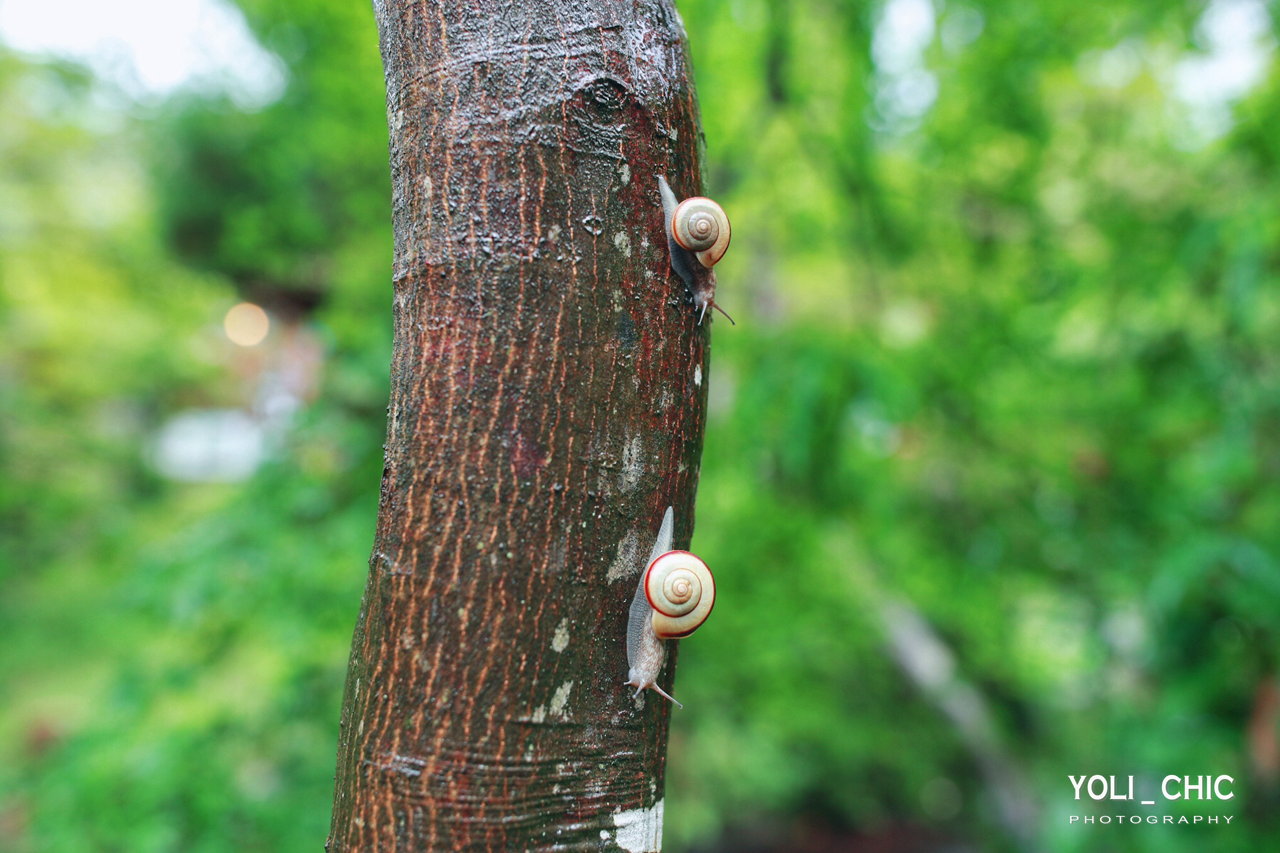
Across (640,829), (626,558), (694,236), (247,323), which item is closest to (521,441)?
(626,558)

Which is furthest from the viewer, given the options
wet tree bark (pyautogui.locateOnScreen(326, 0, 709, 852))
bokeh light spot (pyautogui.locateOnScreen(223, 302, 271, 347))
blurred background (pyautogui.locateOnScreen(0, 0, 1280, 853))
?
bokeh light spot (pyautogui.locateOnScreen(223, 302, 271, 347))

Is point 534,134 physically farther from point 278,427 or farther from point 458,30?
point 278,427

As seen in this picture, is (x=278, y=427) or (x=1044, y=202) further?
(x=1044, y=202)

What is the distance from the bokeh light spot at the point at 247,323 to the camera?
19.3 ft

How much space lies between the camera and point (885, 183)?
136 inches

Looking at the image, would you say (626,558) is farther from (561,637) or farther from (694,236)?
(694,236)

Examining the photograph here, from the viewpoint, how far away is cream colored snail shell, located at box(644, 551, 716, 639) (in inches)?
32.2

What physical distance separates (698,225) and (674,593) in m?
0.39

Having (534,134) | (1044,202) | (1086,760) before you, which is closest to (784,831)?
(1086,760)

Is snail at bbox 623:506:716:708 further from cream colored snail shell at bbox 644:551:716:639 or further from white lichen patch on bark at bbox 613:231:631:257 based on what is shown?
white lichen patch on bark at bbox 613:231:631:257

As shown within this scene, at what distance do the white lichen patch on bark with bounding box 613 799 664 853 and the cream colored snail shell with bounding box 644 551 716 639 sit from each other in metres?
0.19

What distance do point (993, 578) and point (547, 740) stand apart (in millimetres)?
3266

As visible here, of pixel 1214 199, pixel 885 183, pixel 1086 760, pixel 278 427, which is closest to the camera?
pixel 1214 199

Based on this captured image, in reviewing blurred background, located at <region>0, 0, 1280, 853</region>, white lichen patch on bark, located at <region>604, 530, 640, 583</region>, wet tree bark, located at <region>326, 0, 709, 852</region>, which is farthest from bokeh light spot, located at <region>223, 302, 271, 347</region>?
white lichen patch on bark, located at <region>604, 530, 640, 583</region>
